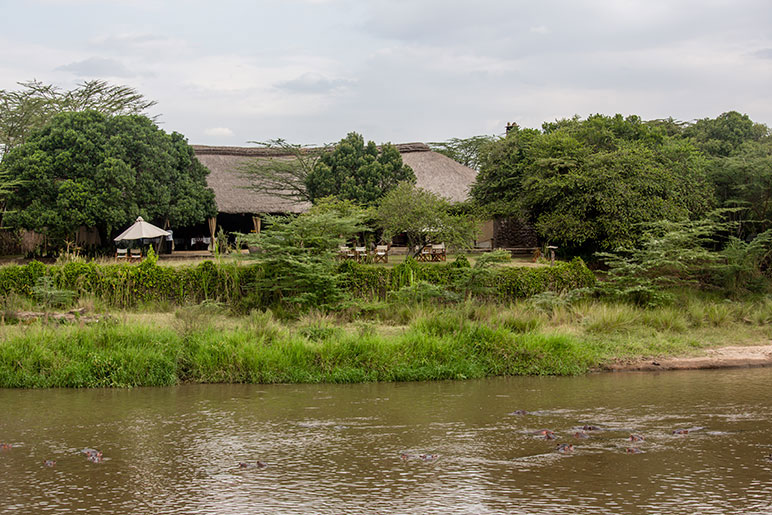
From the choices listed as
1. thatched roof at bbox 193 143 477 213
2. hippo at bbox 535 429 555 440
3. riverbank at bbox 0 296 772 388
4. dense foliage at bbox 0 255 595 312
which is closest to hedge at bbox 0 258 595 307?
dense foliage at bbox 0 255 595 312

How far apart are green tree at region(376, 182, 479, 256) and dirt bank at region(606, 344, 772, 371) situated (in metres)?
7.91

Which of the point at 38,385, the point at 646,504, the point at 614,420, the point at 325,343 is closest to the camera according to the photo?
the point at 646,504

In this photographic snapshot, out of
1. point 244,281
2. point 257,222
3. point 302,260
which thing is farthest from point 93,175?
point 302,260

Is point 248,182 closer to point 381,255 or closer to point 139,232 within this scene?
point 139,232

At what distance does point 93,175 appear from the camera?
24.7 meters

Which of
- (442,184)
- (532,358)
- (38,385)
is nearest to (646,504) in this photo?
(532,358)

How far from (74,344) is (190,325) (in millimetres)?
1851

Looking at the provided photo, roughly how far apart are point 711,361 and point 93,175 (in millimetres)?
19545

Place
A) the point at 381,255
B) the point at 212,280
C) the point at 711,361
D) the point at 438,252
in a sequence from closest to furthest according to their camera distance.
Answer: the point at 711,361 → the point at 212,280 → the point at 381,255 → the point at 438,252

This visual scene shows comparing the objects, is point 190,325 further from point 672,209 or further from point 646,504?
point 672,209

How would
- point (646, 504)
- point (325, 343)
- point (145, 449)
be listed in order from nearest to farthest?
point (646, 504)
point (145, 449)
point (325, 343)

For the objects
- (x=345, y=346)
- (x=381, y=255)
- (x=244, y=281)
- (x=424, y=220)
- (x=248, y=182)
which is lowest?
(x=345, y=346)

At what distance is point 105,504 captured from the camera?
21.7ft

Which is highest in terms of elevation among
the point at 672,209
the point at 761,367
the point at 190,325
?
the point at 672,209
